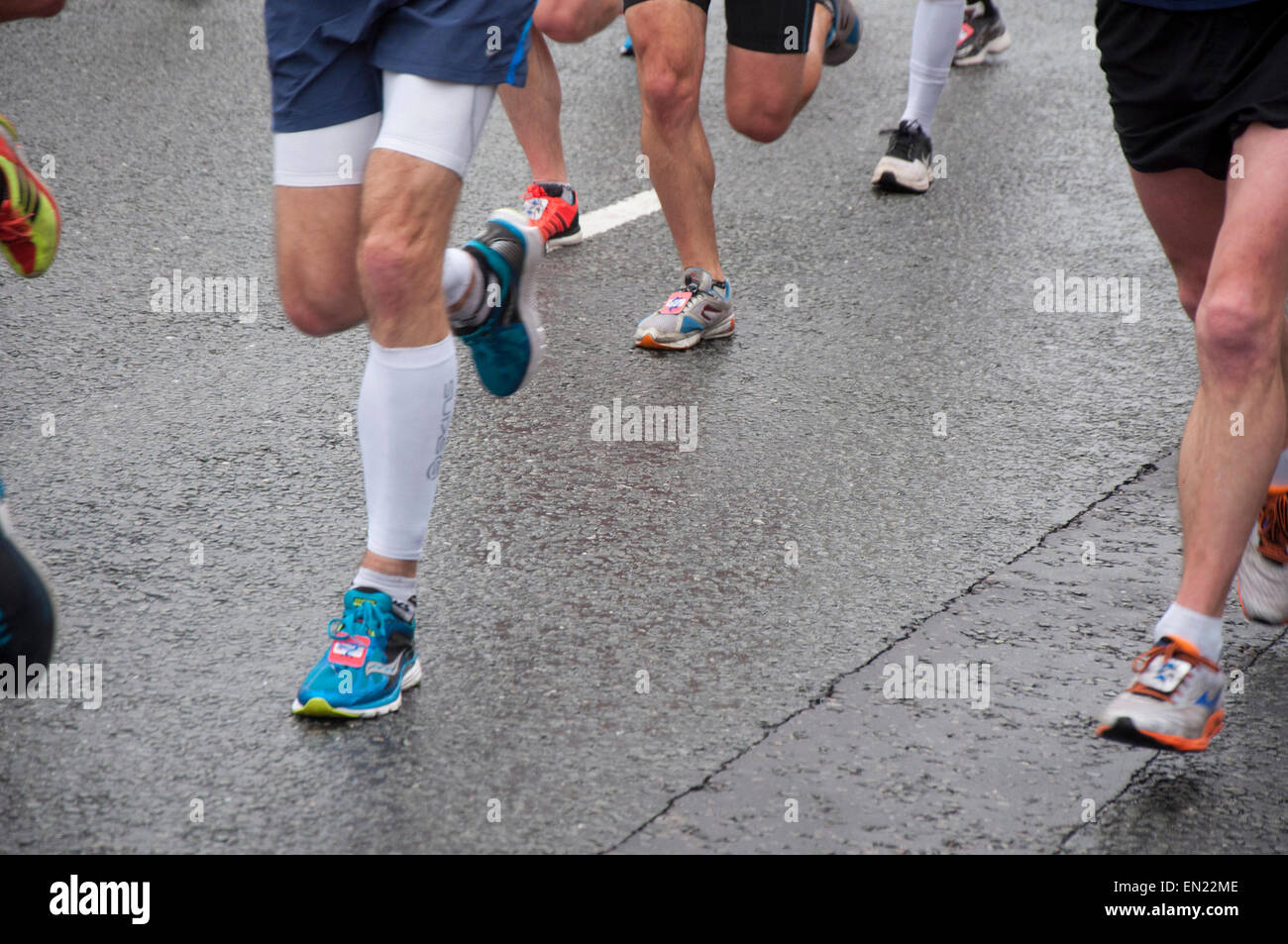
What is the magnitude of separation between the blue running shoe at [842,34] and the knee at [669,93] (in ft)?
4.43

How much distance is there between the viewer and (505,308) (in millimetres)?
3500

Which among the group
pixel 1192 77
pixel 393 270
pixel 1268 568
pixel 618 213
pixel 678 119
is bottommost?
pixel 618 213

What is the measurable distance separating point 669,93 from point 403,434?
2.04 m

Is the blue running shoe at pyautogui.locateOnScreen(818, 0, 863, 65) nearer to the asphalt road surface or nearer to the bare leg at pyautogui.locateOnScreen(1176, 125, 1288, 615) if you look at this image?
the asphalt road surface

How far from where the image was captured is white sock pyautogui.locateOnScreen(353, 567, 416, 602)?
2.91 m

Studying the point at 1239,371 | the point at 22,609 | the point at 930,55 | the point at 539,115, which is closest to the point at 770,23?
the point at 539,115

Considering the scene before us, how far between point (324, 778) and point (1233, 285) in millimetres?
1871

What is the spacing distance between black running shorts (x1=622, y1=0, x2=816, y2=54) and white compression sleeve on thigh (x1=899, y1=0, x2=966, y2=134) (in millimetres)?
1654

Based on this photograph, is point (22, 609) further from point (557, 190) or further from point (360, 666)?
point (557, 190)

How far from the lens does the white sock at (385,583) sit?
2914mm

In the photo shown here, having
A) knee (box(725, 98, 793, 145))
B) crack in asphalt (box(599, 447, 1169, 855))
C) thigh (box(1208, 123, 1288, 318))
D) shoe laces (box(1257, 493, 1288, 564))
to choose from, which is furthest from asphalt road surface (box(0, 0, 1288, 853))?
thigh (box(1208, 123, 1288, 318))

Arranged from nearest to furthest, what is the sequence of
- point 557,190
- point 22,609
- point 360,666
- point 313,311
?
point 22,609
point 360,666
point 313,311
point 557,190

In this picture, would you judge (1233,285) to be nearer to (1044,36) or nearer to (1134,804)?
(1134,804)

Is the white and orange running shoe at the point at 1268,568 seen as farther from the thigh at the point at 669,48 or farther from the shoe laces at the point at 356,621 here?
the thigh at the point at 669,48
